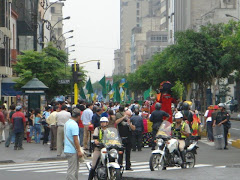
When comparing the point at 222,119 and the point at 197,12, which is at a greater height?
the point at 197,12

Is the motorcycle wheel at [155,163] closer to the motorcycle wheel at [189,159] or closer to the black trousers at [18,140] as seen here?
the motorcycle wheel at [189,159]

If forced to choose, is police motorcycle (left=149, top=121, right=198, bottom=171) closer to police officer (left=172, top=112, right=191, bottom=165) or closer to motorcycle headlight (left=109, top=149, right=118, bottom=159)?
police officer (left=172, top=112, right=191, bottom=165)

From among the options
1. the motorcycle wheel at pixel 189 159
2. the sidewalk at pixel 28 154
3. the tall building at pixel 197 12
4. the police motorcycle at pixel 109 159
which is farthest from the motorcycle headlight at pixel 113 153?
the tall building at pixel 197 12

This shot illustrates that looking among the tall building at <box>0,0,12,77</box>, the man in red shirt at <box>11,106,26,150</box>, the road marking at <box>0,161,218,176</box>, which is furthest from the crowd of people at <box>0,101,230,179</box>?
the tall building at <box>0,0,12,77</box>

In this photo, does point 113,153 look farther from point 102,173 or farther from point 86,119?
point 86,119

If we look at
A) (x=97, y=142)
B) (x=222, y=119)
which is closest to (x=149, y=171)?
(x=97, y=142)

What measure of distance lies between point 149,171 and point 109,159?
6.57ft

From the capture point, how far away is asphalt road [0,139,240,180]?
48.3 ft

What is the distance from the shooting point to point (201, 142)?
97.5 feet

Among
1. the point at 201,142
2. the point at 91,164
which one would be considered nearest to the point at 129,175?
the point at 91,164

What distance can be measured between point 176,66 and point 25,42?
1279 inches

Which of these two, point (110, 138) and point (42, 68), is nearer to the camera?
point (110, 138)

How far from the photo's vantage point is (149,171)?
15.9 meters

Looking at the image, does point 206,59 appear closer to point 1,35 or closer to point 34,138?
point 1,35
